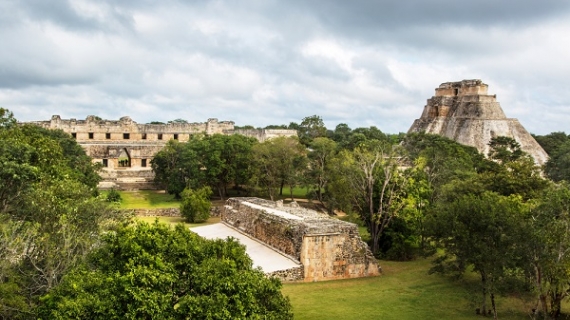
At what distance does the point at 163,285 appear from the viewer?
7.98 metres

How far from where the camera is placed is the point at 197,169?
31.2 metres

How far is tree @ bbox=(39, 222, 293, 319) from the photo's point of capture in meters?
7.64

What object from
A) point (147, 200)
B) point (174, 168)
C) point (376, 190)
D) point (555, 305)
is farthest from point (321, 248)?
point (174, 168)

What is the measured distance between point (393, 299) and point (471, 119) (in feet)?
91.3

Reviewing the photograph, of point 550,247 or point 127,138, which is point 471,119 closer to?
point 127,138

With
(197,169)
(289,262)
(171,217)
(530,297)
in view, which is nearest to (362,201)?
(289,262)

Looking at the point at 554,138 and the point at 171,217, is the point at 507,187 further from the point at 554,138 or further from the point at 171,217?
the point at 554,138

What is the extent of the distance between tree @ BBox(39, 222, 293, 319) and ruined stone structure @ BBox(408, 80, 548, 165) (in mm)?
30969

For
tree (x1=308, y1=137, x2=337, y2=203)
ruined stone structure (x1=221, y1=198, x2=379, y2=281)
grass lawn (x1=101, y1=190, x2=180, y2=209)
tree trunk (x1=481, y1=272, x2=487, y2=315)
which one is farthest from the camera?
grass lawn (x1=101, y1=190, x2=180, y2=209)

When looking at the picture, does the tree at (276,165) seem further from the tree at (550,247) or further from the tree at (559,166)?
the tree at (550,247)

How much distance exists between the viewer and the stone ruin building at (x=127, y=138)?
1451 inches

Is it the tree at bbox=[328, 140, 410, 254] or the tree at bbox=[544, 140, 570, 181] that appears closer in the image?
the tree at bbox=[328, 140, 410, 254]

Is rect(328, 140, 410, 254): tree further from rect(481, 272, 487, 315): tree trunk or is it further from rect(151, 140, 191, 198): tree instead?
rect(151, 140, 191, 198): tree

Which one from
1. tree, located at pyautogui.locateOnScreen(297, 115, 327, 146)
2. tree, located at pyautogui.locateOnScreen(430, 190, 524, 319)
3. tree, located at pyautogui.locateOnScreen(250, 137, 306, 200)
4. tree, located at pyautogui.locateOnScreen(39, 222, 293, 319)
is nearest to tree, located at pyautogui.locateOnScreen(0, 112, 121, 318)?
tree, located at pyautogui.locateOnScreen(39, 222, 293, 319)
